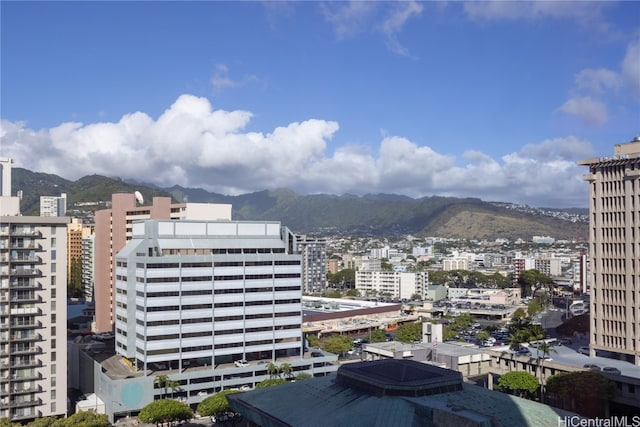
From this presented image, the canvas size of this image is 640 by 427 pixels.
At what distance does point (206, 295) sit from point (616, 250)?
56149 mm

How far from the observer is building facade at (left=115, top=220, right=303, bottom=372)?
75562mm

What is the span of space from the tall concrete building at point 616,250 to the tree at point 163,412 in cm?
5722

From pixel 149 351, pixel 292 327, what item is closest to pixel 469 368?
pixel 292 327

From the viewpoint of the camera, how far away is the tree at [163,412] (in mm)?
64863

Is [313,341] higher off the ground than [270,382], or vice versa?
[270,382]

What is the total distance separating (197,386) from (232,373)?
4.68 meters

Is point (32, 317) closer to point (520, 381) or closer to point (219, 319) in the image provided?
point (219, 319)

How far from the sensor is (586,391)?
67812mm

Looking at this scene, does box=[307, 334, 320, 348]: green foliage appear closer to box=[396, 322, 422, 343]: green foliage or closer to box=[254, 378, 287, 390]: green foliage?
box=[396, 322, 422, 343]: green foliage

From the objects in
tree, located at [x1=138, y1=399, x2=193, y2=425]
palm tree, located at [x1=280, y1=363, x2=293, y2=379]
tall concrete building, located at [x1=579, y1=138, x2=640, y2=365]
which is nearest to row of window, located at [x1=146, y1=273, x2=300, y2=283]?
palm tree, located at [x1=280, y1=363, x2=293, y2=379]

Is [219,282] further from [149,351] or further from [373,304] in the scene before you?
[373,304]

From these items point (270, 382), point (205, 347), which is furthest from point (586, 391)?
point (205, 347)

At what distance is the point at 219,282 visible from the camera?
79.1m

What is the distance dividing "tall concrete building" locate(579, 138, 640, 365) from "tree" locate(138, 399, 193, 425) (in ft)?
188
